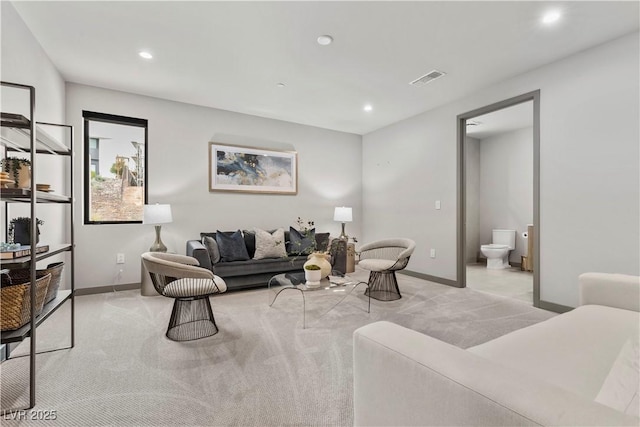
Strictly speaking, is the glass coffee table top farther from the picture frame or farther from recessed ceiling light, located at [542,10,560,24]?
recessed ceiling light, located at [542,10,560,24]

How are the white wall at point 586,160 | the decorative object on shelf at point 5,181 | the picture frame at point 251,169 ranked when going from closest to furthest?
the decorative object on shelf at point 5,181 → the white wall at point 586,160 → the picture frame at point 251,169

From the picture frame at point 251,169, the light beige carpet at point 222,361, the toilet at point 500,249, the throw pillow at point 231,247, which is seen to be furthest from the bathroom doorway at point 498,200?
the throw pillow at point 231,247

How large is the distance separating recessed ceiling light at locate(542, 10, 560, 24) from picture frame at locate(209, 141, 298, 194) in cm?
365

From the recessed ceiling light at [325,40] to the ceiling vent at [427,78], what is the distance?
1.30m

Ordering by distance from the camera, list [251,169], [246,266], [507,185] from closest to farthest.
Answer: [246,266], [251,169], [507,185]

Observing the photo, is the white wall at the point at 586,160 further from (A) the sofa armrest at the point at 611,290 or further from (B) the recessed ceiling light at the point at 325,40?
(B) the recessed ceiling light at the point at 325,40

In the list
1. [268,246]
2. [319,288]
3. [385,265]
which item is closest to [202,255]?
[268,246]

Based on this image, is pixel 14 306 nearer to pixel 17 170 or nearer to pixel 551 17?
pixel 17 170

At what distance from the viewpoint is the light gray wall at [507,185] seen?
18.6ft

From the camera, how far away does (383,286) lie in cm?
382

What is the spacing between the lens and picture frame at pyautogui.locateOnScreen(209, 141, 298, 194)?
4.61m

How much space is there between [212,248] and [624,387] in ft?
12.2

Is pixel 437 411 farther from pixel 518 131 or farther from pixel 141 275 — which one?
pixel 518 131

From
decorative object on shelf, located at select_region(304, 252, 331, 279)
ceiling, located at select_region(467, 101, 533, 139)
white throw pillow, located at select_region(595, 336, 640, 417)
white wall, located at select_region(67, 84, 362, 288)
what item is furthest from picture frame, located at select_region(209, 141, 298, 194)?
white throw pillow, located at select_region(595, 336, 640, 417)
